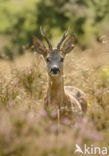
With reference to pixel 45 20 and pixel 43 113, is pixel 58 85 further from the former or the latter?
A: pixel 45 20

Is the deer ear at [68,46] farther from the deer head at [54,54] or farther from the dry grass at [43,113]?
the dry grass at [43,113]

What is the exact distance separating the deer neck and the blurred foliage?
46.0 feet

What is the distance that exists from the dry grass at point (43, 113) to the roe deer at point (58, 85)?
24cm

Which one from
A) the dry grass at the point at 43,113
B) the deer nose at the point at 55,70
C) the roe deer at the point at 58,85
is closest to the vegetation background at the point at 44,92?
the dry grass at the point at 43,113

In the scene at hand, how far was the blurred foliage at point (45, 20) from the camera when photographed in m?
24.3

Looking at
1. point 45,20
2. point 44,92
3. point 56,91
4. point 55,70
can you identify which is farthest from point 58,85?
point 45,20

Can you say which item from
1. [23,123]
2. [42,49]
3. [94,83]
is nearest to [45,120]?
[23,123]

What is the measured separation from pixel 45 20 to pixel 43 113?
806 inches

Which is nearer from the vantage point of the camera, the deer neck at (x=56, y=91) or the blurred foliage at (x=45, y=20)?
the deer neck at (x=56, y=91)

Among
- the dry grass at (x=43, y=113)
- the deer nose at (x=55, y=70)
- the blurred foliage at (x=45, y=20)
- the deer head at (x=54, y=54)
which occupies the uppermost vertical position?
the blurred foliage at (x=45, y=20)

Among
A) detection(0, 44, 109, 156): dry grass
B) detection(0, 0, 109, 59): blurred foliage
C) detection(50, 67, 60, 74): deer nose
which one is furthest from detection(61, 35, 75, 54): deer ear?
detection(0, 0, 109, 59): blurred foliage

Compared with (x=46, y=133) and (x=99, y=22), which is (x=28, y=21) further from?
(x=46, y=133)

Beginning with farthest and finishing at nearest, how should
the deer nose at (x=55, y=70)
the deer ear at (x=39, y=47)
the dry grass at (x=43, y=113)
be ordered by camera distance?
1. the deer ear at (x=39, y=47)
2. the deer nose at (x=55, y=70)
3. the dry grass at (x=43, y=113)

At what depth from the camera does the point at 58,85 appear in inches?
357
